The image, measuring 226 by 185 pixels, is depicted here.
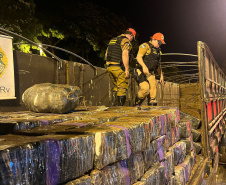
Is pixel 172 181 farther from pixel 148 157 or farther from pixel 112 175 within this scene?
pixel 112 175

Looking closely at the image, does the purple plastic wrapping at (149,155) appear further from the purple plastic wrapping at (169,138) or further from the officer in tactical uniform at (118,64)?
the officer in tactical uniform at (118,64)

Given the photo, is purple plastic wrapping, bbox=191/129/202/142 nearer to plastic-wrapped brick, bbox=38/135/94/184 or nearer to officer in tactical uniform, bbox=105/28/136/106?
officer in tactical uniform, bbox=105/28/136/106

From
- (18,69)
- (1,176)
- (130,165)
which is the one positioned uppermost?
(18,69)

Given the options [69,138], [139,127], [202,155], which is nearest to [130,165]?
[139,127]

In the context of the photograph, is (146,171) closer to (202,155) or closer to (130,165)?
(130,165)

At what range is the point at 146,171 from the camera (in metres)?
2.53

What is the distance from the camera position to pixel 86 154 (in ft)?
5.13

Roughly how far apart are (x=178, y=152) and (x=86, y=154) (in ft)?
9.03

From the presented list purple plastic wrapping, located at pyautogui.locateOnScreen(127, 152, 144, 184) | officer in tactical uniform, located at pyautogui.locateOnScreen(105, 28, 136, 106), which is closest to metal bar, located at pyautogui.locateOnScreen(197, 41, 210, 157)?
officer in tactical uniform, located at pyautogui.locateOnScreen(105, 28, 136, 106)

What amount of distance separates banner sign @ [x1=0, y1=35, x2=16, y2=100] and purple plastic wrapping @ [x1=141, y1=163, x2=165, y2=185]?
2.22 meters

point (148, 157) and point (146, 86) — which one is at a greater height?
point (146, 86)

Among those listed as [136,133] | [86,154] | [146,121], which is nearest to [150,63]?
[146,121]

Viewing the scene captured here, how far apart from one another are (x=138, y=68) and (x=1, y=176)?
4871 millimetres

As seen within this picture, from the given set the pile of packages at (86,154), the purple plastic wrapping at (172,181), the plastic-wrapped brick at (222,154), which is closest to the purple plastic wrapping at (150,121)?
the pile of packages at (86,154)
